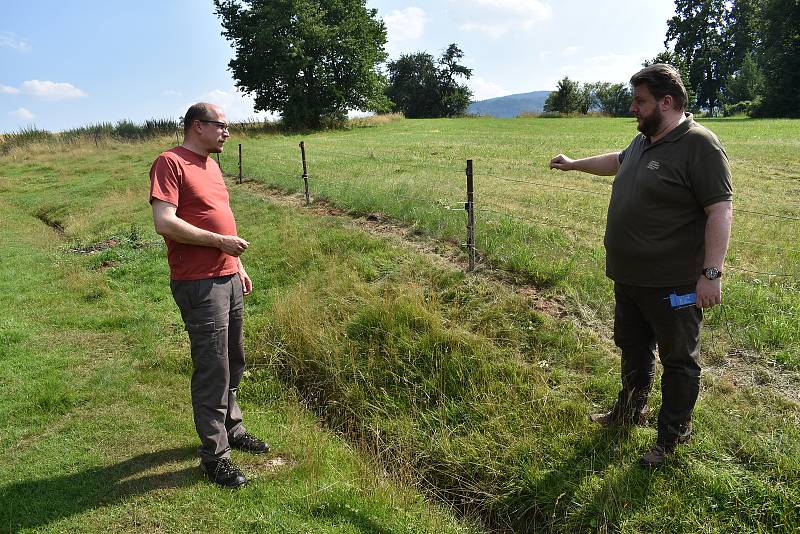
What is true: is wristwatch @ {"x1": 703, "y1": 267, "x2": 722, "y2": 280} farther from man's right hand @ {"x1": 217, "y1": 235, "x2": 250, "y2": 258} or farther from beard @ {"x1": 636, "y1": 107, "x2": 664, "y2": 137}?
man's right hand @ {"x1": 217, "y1": 235, "x2": 250, "y2": 258}

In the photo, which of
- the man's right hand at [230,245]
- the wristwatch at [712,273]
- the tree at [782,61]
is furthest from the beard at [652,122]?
the tree at [782,61]

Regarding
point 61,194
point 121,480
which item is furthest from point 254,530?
point 61,194

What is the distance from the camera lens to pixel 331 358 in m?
5.37

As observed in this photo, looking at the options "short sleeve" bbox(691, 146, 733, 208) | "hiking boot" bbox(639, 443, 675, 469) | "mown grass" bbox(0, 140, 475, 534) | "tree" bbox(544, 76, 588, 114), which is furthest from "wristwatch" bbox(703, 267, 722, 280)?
"tree" bbox(544, 76, 588, 114)

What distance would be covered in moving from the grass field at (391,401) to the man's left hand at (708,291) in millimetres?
1116

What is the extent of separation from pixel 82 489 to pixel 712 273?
4249mm

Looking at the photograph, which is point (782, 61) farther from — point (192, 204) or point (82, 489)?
point (82, 489)

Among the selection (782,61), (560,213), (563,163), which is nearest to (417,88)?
(782,61)

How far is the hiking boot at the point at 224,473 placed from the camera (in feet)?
11.8

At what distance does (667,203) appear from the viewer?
3023 millimetres

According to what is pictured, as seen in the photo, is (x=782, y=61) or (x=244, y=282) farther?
(x=782, y=61)

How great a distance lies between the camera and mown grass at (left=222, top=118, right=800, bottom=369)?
479 centimetres

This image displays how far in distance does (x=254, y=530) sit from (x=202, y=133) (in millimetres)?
2537

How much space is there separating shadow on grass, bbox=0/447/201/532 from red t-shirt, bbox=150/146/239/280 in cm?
145
